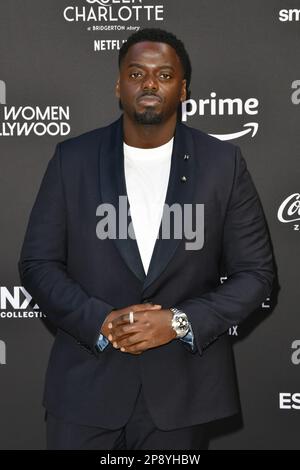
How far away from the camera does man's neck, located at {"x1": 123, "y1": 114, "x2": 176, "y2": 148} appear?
2.39 m

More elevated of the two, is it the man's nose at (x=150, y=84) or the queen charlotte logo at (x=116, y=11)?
the queen charlotte logo at (x=116, y=11)

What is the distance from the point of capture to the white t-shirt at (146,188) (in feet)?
7.60

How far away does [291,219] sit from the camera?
3.46 meters

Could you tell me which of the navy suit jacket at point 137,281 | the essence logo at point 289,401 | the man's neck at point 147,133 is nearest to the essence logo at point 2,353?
the navy suit jacket at point 137,281

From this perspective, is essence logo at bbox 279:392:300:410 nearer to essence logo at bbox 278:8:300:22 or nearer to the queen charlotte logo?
essence logo at bbox 278:8:300:22

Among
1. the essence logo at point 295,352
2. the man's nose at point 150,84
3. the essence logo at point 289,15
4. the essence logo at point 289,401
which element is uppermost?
the essence logo at point 289,15

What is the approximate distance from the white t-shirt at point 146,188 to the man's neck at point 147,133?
2 centimetres

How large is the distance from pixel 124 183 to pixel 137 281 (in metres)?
0.36

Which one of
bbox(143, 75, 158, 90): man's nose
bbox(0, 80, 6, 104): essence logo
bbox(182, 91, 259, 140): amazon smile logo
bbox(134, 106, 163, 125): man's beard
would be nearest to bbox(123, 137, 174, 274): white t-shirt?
bbox(134, 106, 163, 125): man's beard

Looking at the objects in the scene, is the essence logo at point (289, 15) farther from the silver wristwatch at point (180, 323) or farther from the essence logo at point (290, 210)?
the silver wristwatch at point (180, 323)

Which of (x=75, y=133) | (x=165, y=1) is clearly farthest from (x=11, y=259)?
(x=165, y=1)

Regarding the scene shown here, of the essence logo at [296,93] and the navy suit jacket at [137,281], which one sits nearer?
the navy suit jacket at [137,281]
